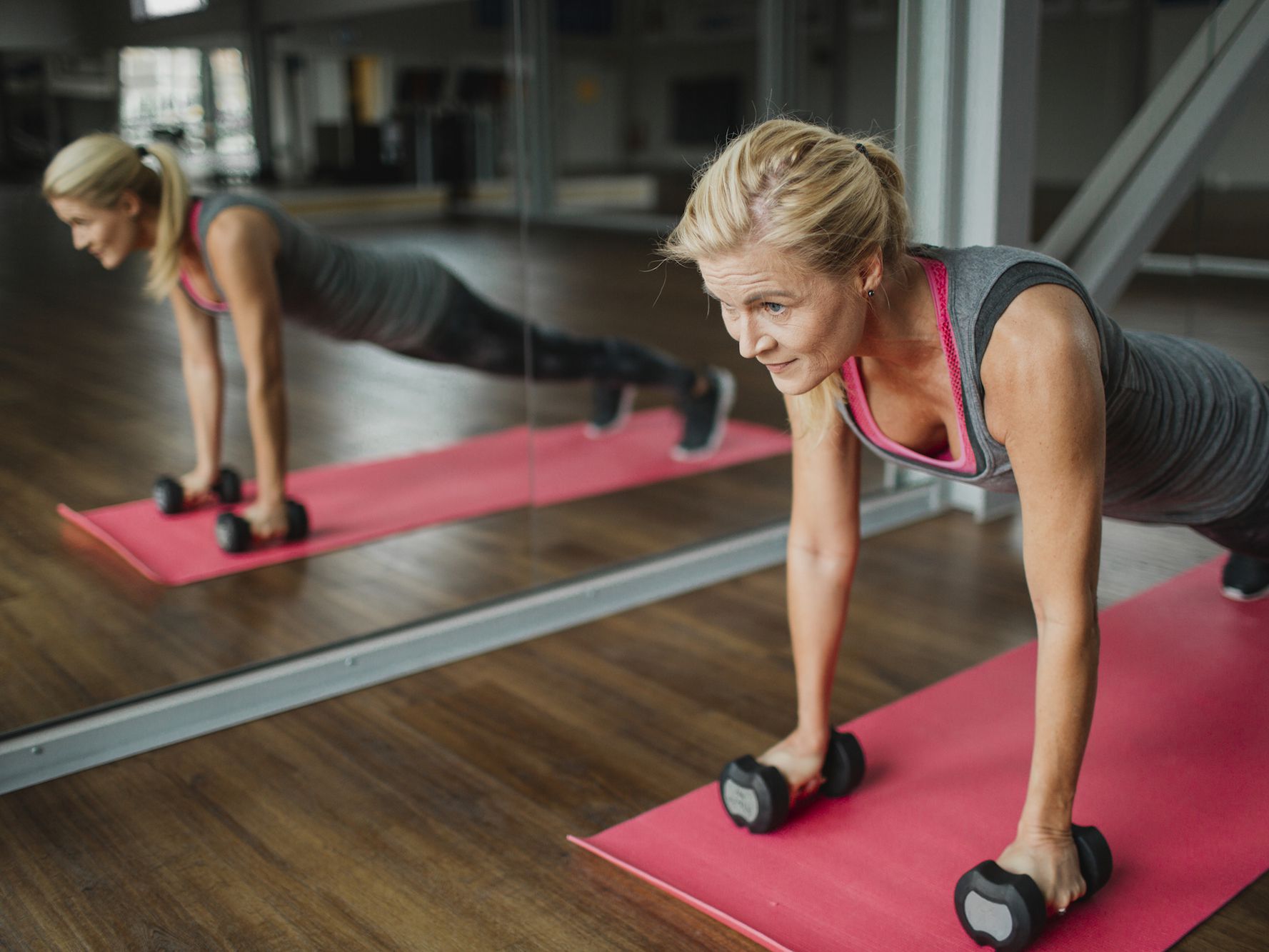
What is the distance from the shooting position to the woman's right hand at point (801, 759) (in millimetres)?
1722

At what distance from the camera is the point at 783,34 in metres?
2.89

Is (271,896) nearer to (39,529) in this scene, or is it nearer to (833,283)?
(39,529)

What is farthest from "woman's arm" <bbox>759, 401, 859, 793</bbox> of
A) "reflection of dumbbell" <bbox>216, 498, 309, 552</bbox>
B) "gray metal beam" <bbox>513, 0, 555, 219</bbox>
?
"reflection of dumbbell" <bbox>216, 498, 309, 552</bbox>

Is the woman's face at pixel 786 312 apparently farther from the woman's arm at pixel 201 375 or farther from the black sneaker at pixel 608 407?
the black sneaker at pixel 608 407

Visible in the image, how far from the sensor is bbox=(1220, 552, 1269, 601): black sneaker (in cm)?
248

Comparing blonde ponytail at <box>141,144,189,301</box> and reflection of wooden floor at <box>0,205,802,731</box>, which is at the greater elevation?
blonde ponytail at <box>141,144,189,301</box>

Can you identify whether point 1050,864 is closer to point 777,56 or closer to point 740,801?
point 740,801

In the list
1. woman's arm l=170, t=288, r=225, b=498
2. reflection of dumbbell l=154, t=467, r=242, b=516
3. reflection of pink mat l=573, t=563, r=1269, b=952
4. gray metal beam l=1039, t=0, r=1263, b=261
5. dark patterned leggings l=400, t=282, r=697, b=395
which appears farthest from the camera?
gray metal beam l=1039, t=0, r=1263, b=261

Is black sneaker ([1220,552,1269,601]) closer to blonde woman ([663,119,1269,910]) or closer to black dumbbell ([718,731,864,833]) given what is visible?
blonde woman ([663,119,1269,910])

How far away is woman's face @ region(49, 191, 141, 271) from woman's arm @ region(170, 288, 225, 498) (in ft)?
0.56

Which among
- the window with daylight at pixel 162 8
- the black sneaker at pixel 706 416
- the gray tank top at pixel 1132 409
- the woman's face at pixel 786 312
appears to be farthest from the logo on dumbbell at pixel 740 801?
the black sneaker at pixel 706 416

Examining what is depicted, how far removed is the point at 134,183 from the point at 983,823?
1749 mm

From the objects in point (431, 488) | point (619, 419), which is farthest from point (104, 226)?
point (619, 419)

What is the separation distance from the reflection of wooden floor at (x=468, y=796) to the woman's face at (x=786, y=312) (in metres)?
0.72
